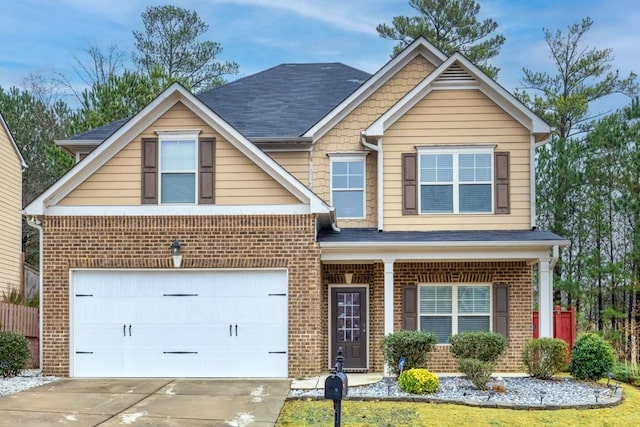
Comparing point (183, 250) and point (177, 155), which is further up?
point (177, 155)

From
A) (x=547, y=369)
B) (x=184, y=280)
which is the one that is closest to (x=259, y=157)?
(x=184, y=280)

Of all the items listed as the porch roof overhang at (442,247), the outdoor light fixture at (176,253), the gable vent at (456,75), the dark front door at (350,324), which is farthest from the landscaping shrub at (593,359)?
the outdoor light fixture at (176,253)

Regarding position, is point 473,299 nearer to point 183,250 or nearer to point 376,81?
point 376,81

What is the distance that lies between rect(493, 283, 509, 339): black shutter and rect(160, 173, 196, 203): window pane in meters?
6.62

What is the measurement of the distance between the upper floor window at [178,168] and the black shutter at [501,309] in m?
6.63

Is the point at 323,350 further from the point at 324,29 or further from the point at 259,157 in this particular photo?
the point at 324,29

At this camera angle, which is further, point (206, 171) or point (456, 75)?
point (456, 75)

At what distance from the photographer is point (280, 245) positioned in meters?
13.6

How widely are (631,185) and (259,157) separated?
45.1ft

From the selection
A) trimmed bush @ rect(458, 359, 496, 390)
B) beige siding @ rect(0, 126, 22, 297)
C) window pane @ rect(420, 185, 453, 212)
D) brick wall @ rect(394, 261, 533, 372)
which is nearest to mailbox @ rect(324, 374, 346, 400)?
trimmed bush @ rect(458, 359, 496, 390)

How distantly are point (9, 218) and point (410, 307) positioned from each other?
14630mm

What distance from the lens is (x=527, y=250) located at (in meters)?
14.2

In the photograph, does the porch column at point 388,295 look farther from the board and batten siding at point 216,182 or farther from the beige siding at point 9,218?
the beige siding at point 9,218

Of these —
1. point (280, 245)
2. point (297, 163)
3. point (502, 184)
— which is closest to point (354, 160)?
point (297, 163)
